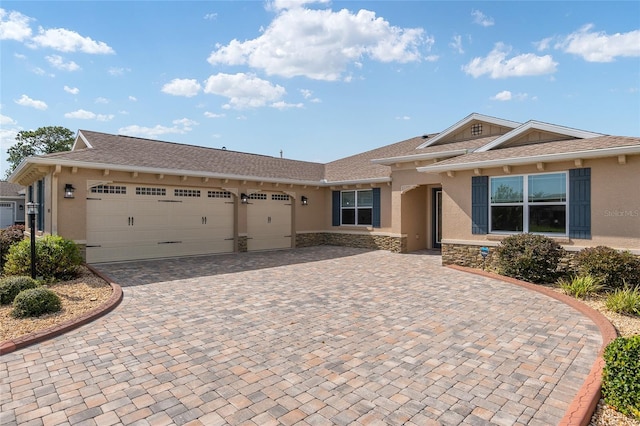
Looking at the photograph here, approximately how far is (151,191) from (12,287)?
615 centimetres

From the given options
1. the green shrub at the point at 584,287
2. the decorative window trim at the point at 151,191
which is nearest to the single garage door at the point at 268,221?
the decorative window trim at the point at 151,191

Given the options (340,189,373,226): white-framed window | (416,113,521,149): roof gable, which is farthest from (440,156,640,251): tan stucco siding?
(340,189,373,226): white-framed window

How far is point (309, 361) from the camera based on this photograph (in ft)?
14.1

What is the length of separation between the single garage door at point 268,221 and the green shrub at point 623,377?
42.9 ft

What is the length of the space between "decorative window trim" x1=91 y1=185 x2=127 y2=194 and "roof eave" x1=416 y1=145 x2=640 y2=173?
10.1 m

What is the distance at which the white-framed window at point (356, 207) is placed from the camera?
53.5ft

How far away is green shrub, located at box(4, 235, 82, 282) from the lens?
820 centimetres

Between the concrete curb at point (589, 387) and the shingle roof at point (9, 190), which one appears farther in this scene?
the shingle roof at point (9, 190)

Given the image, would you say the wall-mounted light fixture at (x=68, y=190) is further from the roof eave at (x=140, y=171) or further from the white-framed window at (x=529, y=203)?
the white-framed window at (x=529, y=203)

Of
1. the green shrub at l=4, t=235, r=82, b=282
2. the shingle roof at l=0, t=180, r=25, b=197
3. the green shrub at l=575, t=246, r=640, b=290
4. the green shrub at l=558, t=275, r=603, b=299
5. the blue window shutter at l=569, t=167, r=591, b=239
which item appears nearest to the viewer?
the green shrub at l=558, t=275, r=603, b=299

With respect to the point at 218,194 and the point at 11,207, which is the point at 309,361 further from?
the point at 11,207

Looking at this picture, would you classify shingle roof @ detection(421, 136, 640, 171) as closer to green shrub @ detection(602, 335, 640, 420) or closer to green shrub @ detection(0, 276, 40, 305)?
green shrub @ detection(602, 335, 640, 420)

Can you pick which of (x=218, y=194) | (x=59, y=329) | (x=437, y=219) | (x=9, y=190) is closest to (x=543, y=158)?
(x=437, y=219)

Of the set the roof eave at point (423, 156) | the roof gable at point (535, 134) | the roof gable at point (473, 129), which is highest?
the roof gable at point (473, 129)
